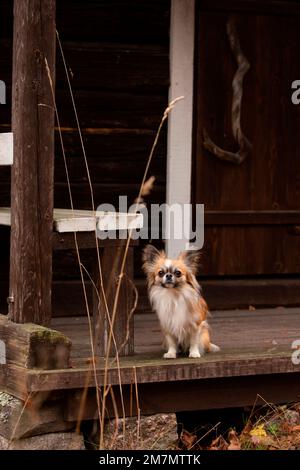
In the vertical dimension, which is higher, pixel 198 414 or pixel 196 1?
pixel 196 1

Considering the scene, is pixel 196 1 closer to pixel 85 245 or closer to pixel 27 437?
pixel 85 245

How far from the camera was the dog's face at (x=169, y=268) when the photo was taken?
621 cm

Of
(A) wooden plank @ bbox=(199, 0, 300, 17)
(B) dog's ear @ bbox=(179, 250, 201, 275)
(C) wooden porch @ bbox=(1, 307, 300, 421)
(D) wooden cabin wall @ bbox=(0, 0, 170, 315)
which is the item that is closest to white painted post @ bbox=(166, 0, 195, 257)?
(D) wooden cabin wall @ bbox=(0, 0, 170, 315)

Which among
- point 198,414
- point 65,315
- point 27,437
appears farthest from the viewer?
point 65,315

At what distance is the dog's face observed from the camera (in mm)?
6215

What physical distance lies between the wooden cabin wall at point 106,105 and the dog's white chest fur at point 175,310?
5.69 ft

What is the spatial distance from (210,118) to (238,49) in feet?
1.93

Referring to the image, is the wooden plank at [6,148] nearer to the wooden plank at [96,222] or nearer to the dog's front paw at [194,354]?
the wooden plank at [96,222]

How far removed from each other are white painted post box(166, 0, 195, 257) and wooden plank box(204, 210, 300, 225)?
301 mm

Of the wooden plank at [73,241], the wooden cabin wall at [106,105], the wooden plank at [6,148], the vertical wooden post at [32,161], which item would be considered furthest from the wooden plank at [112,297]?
the wooden cabin wall at [106,105]

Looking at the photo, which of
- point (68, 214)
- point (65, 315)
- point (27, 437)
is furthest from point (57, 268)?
point (27, 437)

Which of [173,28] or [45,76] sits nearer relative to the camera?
[45,76]

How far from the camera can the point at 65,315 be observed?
7.95 m

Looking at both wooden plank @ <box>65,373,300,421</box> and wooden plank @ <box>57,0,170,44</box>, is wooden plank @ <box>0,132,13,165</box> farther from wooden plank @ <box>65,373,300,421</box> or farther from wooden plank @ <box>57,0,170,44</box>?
wooden plank @ <box>57,0,170,44</box>
